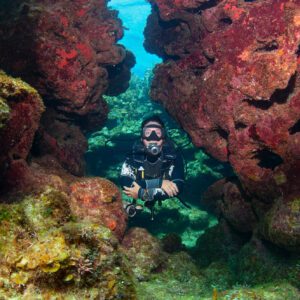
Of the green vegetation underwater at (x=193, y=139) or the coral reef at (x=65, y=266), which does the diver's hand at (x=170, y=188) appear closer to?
the green vegetation underwater at (x=193, y=139)

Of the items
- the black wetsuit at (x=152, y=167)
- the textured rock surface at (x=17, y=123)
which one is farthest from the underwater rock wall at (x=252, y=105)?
the textured rock surface at (x=17, y=123)

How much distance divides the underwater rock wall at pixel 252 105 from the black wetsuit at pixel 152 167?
0.82m

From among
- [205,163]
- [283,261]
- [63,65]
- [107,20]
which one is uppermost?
[107,20]

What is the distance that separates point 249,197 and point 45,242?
454 centimetres

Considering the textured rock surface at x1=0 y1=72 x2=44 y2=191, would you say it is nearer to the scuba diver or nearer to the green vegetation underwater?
the green vegetation underwater

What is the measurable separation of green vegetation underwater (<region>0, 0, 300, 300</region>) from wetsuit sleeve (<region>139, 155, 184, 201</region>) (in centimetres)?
86

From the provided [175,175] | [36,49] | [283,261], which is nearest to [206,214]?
[175,175]

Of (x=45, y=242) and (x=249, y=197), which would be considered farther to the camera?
(x=249, y=197)

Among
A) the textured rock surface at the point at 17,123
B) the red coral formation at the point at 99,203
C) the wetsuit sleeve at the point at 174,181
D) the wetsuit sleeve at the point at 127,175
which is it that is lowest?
the wetsuit sleeve at the point at 127,175

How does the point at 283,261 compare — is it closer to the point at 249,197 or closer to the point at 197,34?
the point at 249,197

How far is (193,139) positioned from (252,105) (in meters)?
1.76

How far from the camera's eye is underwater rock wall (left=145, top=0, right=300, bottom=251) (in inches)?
177

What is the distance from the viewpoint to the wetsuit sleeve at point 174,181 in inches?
243

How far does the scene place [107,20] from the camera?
27.0 ft
